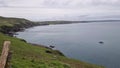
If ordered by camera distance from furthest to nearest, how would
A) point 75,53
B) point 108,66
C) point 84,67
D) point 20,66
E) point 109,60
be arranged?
point 75,53 < point 109,60 < point 108,66 < point 84,67 < point 20,66

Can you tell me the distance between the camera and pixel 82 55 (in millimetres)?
95125

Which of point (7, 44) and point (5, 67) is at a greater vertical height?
point (7, 44)

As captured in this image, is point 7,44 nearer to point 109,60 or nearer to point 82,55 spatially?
point 109,60

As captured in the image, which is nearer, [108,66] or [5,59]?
[5,59]

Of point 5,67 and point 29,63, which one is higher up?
point 5,67

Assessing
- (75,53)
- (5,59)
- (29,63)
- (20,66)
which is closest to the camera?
(5,59)

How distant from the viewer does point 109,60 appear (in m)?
83.5

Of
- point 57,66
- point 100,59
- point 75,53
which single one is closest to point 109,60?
point 100,59

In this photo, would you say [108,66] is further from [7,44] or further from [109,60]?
[7,44]

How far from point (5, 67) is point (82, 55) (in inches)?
3427

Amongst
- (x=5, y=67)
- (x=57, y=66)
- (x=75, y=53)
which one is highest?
(x=5, y=67)

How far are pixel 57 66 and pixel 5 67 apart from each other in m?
17.9

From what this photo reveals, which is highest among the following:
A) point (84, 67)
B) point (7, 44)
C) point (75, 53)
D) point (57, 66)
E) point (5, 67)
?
point (7, 44)

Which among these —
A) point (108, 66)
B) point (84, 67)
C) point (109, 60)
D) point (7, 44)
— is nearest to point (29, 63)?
point (7, 44)
